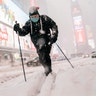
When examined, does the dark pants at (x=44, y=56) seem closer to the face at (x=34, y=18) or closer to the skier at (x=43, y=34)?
the skier at (x=43, y=34)

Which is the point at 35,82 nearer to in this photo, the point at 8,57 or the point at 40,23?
the point at 40,23

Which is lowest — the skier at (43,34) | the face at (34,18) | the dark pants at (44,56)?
the dark pants at (44,56)

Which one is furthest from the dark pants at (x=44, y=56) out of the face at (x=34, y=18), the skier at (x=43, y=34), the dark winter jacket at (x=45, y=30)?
the face at (x=34, y=18)

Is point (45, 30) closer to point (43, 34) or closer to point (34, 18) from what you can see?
point (43, 34)

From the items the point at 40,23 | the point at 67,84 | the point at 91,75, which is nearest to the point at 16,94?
the point at 67,84

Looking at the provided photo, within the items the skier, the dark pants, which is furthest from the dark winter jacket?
the dark pants

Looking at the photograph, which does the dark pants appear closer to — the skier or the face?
the skier

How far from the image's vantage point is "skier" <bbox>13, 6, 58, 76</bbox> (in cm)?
508

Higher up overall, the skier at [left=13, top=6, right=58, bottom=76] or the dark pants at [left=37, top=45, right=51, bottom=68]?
the skier at [left=13, top=6, right=58, bottom=76]

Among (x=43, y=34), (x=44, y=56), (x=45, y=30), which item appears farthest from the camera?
(x=45, y=30)

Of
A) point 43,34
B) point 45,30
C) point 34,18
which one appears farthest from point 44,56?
point 34,18

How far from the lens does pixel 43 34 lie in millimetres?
5188

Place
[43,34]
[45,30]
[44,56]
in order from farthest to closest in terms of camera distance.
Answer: [45,30], [43,34], [44,56]

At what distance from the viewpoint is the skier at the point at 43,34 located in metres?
5.08
